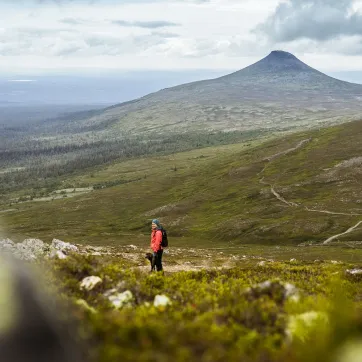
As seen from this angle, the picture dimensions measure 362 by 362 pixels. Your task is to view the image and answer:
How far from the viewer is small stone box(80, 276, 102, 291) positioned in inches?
544

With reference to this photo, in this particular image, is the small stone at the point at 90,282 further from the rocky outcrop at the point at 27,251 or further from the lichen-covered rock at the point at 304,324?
the lichen-covered rock at the point at 304,324

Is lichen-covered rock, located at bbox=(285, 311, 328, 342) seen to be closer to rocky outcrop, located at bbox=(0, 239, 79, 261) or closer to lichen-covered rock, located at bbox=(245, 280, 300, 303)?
lichen-covered rock, located at bbox=(245, 280, 300, 303)

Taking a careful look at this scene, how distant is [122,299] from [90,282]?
1767mm

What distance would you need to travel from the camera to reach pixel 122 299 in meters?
12.9

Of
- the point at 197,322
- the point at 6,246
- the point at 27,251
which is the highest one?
the point at 197,322

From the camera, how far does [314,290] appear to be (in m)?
18.3

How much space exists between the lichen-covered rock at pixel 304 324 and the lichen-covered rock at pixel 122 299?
5080 millimetres

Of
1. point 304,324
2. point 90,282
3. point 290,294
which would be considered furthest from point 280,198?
point 304,324

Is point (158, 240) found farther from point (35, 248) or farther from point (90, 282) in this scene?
point (90, 282)

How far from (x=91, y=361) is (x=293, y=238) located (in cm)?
12037

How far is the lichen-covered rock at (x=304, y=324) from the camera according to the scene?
852cm

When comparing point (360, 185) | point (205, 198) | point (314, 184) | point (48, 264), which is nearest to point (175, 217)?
point (205, 198)

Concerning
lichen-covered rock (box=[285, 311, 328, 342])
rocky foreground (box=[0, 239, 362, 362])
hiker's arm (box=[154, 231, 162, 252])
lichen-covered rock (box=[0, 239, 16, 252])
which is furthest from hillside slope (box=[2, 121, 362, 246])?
lichen-covered rock (box=[285, 311, 328, 342])

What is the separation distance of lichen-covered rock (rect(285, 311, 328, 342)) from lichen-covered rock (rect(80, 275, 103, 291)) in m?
6.79
